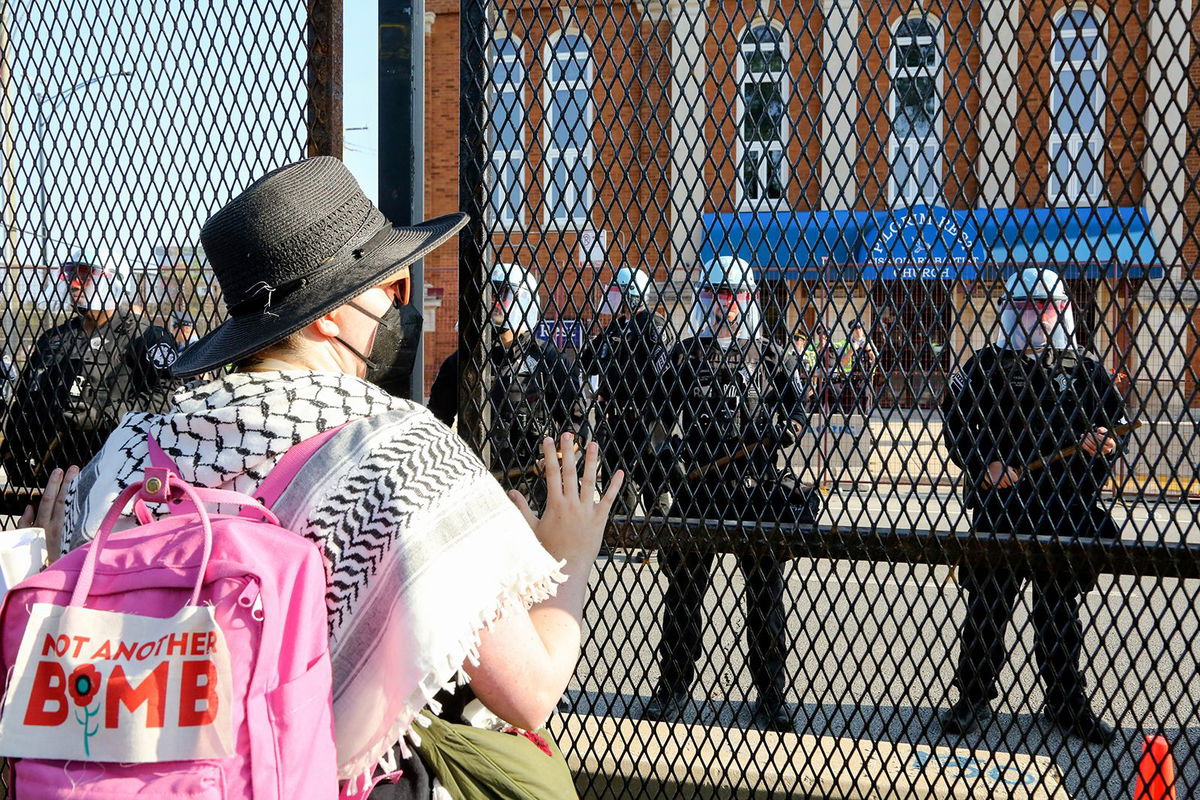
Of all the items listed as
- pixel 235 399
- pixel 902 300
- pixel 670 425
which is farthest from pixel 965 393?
pixel 235 399

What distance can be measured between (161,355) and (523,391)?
1.05 m

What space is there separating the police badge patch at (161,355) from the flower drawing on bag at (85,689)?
1.57 metres

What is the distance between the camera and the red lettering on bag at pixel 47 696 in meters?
1.26

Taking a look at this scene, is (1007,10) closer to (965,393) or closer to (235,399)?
(965,393)

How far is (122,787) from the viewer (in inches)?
48.6

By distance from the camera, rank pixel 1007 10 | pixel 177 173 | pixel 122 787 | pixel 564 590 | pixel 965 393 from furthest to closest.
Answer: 1. pixel 177 173
2. pixel 965 393
3. pixel 1007 10
4. pixel 564 590
5. pixel 122 787

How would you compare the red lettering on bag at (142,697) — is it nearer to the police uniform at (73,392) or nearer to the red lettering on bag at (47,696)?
the red lettering on bag at (47,696)

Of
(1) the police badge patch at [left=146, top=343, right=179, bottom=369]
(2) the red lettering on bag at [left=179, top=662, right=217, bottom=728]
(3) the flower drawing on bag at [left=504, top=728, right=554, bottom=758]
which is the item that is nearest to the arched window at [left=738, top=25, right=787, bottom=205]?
(3) the flower drawing on bag at [left=504, top=728, right=554, bottom=758]

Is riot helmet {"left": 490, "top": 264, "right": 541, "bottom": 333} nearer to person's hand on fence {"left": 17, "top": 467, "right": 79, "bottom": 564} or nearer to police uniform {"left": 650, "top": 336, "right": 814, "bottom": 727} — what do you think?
police uniform {"left": 650, "top": 336, "right": 814, "bottom": 727}

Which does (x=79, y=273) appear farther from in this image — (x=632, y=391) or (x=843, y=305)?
(x=843, y=305)

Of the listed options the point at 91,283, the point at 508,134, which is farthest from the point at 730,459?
the point at 91,283

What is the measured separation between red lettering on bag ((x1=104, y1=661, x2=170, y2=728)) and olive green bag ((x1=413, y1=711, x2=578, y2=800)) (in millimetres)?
455

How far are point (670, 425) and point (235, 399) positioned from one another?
1070mm

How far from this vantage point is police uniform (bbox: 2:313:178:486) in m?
2.75
